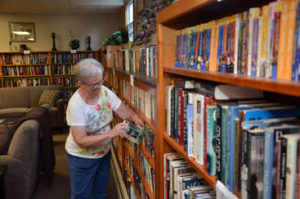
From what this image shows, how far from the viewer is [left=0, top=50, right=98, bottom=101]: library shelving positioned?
6051 millimetres

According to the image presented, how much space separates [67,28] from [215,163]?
652 centimetres

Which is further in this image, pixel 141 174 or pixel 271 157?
pixel 141 174

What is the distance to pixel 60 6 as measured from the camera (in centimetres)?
557

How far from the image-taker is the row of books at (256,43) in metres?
0.54

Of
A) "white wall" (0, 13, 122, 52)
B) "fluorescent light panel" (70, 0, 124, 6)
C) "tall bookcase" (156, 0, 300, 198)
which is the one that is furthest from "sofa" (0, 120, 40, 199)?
"white wall" (0, 13, 122, 52)

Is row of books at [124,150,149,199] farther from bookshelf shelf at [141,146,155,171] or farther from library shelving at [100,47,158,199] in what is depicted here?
bookshelf shelf at [141,146,155,171]

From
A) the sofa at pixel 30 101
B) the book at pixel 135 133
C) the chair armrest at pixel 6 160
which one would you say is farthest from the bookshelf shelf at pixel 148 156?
the sofa at pixel 30 101

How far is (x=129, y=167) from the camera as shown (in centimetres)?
239

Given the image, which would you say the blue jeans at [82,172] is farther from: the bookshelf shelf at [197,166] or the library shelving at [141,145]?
the bookshelf shelf at [197,166]

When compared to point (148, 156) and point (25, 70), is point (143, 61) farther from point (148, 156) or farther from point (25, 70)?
point (25, 70)

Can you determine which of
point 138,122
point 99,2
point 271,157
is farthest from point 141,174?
point 99,2

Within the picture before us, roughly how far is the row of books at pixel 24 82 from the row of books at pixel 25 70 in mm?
159

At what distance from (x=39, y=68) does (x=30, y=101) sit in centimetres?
114

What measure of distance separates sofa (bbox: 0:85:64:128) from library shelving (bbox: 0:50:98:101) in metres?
0.78
